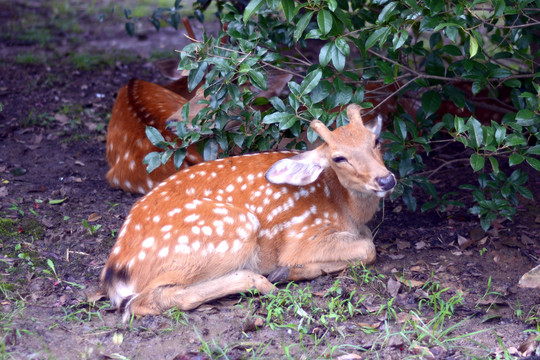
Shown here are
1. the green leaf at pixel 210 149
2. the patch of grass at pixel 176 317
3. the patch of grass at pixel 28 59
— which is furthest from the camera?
the patch of grass at pixel 28 59

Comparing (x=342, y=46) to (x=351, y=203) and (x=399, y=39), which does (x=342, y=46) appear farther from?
(x=351, y=203)

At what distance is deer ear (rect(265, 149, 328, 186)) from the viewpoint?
4.20 m

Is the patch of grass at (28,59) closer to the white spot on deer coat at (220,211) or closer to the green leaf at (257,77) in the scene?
the green leaf at (257,77)

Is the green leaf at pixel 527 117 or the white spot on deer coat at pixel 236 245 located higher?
the green leaf at pixel 527 117

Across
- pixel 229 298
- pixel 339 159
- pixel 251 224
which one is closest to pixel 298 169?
pixel 339 159

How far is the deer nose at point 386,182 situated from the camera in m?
3.83

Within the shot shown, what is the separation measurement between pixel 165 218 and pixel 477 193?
7.17 ft

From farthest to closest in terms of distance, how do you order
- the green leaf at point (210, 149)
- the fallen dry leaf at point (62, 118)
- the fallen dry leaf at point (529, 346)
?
1. the fallen dry leaf at point (62, 118)
2. the green leaf at point (210, 149)
3. the fallen dry leaf at point (529, 346)

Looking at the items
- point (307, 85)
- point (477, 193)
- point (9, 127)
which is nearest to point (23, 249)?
point (307, 85)

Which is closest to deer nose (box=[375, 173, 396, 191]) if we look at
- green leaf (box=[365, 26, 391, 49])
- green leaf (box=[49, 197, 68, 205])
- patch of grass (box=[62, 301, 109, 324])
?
green leaf (box=[365, 26, 391, 49])

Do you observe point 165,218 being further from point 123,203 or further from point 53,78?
point 53,78

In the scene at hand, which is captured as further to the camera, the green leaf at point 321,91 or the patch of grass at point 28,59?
the patch of grass at point 28,59

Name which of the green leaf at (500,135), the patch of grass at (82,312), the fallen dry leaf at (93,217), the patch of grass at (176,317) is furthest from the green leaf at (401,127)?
the fallen dry leaf at (93,217)

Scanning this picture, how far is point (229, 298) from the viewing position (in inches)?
160
